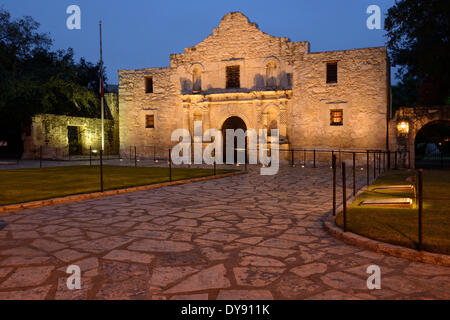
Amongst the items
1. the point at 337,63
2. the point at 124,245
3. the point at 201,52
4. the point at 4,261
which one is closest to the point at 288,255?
the point at 124,245

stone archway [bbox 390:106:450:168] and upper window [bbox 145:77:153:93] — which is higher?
upper window [bbox 145:77:153:93]

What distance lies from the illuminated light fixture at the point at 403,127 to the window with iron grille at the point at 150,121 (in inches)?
599

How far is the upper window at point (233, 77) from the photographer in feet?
70.4

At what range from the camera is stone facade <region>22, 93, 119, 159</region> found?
2269 cm

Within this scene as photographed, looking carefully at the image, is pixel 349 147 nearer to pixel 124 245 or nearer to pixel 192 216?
pixel 192 216

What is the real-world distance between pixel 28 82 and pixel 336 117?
19084mm

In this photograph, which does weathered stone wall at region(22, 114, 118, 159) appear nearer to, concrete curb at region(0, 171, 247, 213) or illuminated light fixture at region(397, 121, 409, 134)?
concrete curb at region(0, 171, 247, 213)

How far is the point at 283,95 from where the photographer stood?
1986cm

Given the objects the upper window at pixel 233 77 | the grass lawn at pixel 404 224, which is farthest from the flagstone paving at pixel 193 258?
the upper window at pixel 233 77

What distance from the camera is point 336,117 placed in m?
19.2

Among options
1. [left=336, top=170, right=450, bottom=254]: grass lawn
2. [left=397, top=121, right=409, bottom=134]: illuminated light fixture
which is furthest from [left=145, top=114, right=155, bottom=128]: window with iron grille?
[left=336, top=170, right=450, bottom=254]: grass lawn

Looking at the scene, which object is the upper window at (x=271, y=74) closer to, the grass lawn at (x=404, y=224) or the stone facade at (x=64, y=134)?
the stone facade at (x=64, y=134)

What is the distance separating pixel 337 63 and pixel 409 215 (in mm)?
15005

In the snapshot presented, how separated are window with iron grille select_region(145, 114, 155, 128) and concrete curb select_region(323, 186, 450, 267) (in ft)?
66.0
